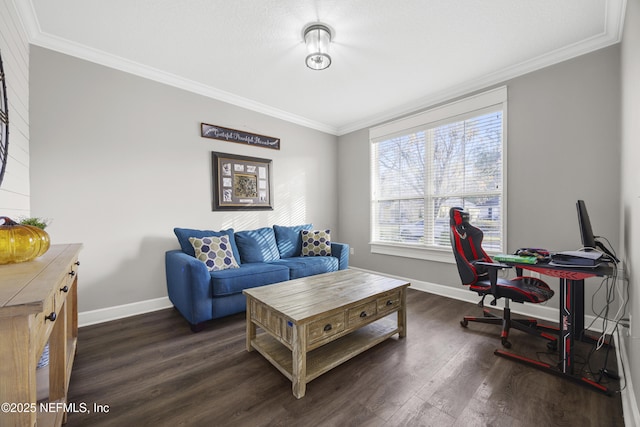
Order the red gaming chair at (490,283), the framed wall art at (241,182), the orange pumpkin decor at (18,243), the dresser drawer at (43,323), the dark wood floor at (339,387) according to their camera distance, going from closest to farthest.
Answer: the dresser drawer at (43,323) → the orange pumpkin decor at (18,243) → the dark wood floor at (339,387) → the red gaming chair at (490,283) → the framed wall art at (241,182)

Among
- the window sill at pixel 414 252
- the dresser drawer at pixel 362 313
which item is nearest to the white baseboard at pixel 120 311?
the dresser drawer at pixel 362 313

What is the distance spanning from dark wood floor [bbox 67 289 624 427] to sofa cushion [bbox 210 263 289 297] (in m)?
0.42

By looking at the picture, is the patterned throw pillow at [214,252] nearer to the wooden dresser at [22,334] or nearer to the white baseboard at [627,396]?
the wooden dresser at [22,334]

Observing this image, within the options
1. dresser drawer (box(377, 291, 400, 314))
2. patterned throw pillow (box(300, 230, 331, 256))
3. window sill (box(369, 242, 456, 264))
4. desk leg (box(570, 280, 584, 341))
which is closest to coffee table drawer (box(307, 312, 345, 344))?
dresser drawer (box(377, 291, 400, 314))

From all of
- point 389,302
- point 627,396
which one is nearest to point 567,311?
point 627,396

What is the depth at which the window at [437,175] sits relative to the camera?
9.71 ft

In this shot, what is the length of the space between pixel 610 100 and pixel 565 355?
2187 millimetres

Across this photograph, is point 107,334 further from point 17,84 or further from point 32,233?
point 17,84

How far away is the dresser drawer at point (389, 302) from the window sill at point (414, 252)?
1419 mm

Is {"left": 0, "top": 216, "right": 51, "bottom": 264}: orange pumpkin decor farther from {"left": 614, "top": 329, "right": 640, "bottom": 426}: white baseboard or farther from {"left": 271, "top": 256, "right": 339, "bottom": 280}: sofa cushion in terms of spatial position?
{"left": 614, "top": 329, "right": 640, "bottom": 426}: white baseboard

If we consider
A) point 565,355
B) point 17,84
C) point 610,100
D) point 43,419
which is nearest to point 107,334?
point 43,419

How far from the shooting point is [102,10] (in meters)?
1.97

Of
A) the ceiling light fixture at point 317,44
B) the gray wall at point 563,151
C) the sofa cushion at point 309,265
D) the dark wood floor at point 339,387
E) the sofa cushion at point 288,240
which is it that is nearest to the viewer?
the dark wood floor at point 339,387

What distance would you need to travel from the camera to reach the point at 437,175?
344 centimetres
